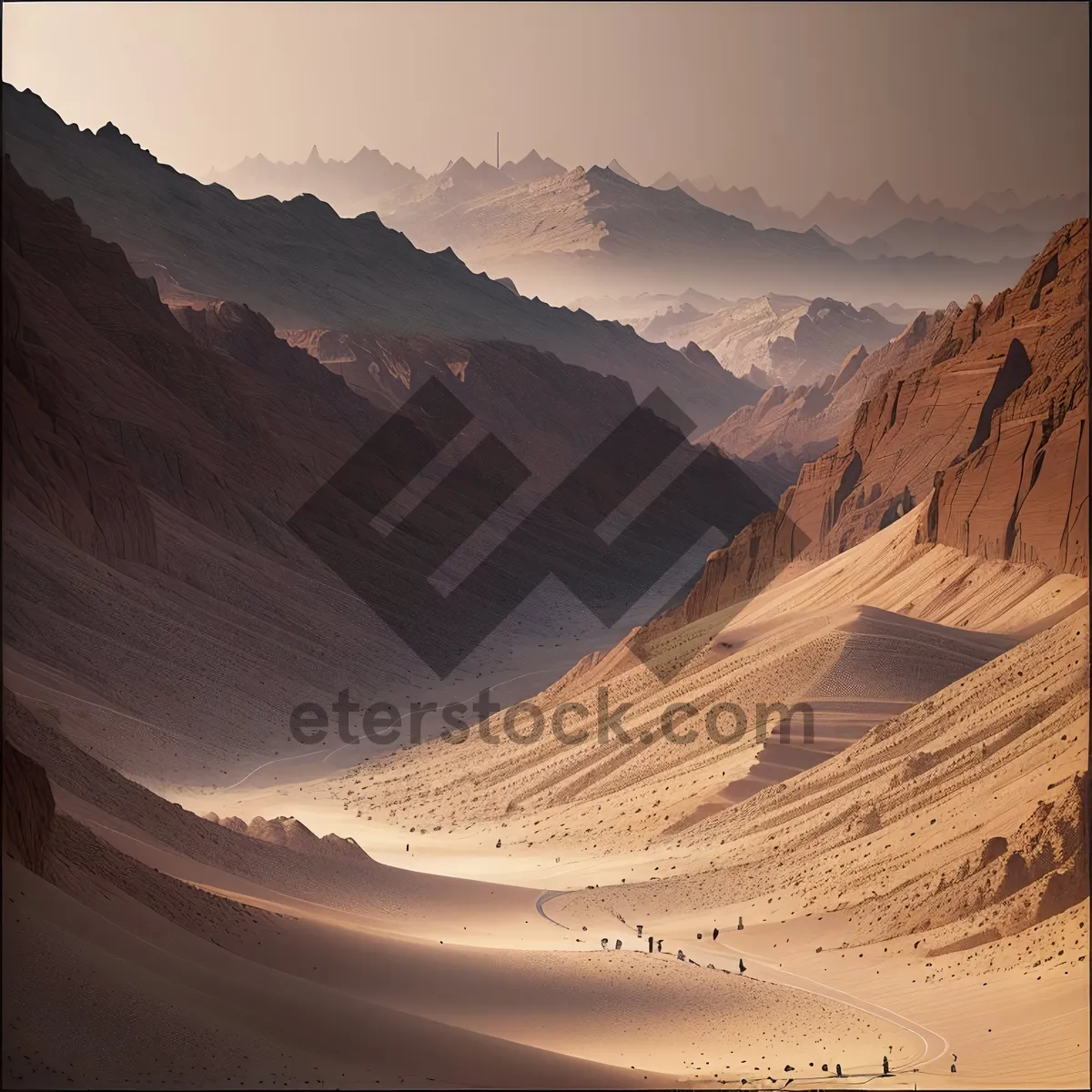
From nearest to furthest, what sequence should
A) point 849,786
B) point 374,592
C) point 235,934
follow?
point 235,934, point 849,786, point 374,592

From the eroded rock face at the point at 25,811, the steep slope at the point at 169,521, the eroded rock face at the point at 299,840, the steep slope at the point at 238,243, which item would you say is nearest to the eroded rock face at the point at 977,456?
the steep slope at the point at 169,521

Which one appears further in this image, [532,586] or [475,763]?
[532,586]

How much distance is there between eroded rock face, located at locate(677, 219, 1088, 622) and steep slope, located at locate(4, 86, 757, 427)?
77785 mm

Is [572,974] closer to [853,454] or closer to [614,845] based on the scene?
[614,845]

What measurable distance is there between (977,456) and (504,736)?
1864 cm

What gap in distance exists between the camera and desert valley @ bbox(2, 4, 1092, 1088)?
21391mm

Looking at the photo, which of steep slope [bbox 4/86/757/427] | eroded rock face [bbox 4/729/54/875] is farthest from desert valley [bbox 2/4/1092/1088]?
steep slope [bbox 4/86/757/427]

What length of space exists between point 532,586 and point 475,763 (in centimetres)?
5467

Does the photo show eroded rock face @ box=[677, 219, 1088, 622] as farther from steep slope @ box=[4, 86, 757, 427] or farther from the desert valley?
steep slope @ box=[4, 86, 757, 427]

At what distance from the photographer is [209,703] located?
6912 cm

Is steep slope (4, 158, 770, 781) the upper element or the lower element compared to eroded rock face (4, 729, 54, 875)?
upper

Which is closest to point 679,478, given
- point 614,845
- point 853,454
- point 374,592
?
point 374,592

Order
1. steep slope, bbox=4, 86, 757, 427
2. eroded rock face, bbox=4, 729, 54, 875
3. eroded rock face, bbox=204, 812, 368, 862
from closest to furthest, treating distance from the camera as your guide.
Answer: eroded rock face, bbox=4, 729, 54, 875 < eroded rock face, bbox=204, 812, 368, 862 < steep slope, bbox=4, 86, 757, 427

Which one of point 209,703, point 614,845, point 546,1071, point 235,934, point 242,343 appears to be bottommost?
point 546,1071
